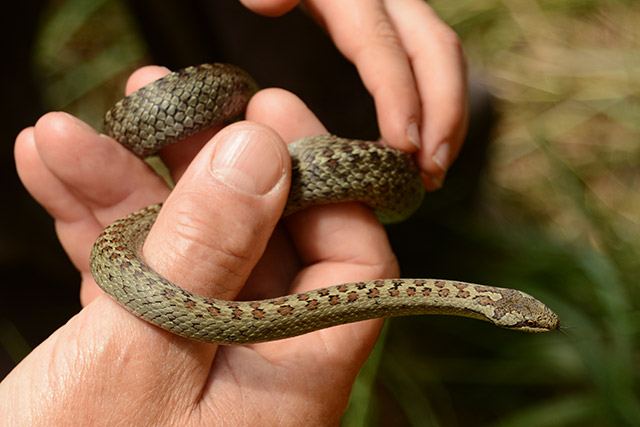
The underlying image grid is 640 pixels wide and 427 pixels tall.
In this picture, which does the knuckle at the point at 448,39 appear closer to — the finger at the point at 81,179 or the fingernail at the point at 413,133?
the fingernail at the point at 413,133

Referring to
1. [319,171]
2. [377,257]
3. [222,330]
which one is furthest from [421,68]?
[222,330]

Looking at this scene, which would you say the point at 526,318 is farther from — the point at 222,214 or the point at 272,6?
the point at 272,6

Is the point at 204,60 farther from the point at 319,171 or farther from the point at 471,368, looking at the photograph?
the point at 471,368

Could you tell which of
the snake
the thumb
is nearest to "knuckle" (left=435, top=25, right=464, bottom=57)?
the snake

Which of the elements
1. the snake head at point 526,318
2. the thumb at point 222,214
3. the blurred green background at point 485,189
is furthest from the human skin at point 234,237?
the blurred green background at point 485,189

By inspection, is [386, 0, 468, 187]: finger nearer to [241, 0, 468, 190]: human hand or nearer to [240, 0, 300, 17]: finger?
[241, 0, 468, 190]: human hand

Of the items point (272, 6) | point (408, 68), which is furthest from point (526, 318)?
point (272, 6)
